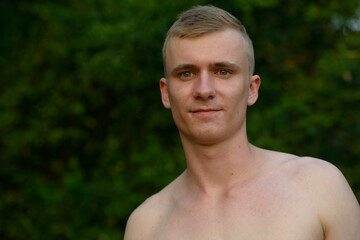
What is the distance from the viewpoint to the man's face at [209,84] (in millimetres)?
2900

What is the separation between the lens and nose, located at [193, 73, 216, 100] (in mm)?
2865

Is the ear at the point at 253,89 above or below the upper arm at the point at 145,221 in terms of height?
above

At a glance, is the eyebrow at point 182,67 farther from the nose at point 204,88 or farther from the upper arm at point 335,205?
the upper arm at point 335,205

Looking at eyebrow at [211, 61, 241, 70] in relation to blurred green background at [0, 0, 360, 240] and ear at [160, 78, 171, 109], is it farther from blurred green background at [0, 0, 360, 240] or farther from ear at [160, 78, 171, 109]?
blurred green background at [0, 0, 360, 240]

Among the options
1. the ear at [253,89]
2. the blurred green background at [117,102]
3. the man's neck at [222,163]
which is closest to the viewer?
the man's neck at [222,163]

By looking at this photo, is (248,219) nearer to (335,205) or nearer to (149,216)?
(335,205)

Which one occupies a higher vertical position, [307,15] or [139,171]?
[307,15]

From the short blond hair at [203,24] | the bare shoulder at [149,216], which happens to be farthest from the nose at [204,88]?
the bare shoulder at [149,216]

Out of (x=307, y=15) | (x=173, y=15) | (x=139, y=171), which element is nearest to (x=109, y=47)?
(x=173, y=15)

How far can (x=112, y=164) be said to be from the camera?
6781 millimetres

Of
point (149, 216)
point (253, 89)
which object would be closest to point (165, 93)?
point (253, 89)

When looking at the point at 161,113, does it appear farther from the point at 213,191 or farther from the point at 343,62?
the point at 213,191

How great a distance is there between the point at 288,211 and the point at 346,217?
230 millimetres

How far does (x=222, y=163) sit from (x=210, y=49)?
0.50 meters
